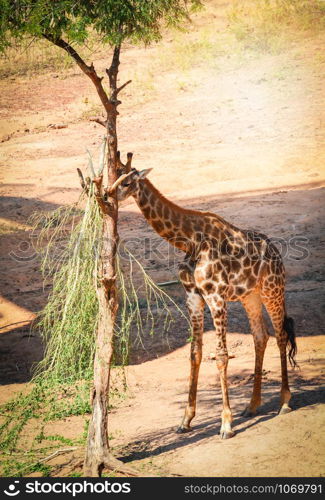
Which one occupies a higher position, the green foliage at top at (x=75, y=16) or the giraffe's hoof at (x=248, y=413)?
the green foliage at top at (x=75, y=16)

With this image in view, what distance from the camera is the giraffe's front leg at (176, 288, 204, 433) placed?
22.9ft

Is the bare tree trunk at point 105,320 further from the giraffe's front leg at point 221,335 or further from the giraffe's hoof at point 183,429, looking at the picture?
the giraffe's front leg at point 221,335

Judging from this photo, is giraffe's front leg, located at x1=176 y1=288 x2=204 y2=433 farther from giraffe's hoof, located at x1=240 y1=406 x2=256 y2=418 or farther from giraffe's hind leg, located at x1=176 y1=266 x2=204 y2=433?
giraffe's hoof, located at x1=240 y1=406 x2=256 y2=418

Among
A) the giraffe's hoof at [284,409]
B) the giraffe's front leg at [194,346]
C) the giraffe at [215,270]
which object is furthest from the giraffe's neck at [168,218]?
the giraffe's hoof at [284,409]

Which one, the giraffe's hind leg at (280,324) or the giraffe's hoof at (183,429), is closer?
the giraffe's hoof at (183,429)

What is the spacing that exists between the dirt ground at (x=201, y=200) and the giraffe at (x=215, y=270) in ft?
1.48

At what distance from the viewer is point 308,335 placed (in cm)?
961

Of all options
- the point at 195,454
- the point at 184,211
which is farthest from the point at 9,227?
the point at 195,454

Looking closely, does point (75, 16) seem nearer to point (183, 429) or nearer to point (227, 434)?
point (183, 429)

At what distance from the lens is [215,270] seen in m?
6.88

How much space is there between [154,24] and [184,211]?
113 inches

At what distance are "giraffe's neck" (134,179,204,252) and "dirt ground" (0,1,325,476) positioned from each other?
7.17 feet

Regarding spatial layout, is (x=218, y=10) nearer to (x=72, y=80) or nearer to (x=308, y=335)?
(x=72, y=80)

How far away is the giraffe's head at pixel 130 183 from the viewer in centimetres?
630
